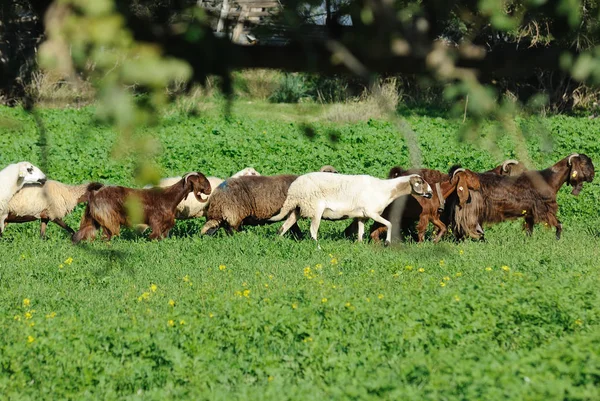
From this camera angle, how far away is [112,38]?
242 cm

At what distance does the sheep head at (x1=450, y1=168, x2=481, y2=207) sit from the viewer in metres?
16.2

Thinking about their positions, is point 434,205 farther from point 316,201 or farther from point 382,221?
point 316,201

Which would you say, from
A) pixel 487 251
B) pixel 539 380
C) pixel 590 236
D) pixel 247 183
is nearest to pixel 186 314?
pixel 539 380

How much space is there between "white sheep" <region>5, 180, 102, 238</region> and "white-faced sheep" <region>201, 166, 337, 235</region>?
6.98 feet

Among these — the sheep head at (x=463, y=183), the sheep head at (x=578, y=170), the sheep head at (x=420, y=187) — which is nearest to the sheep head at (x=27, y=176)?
the sheep head at (x=420, y=187)

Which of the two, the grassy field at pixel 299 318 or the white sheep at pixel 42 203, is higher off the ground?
the grassy field at pixel 299 318

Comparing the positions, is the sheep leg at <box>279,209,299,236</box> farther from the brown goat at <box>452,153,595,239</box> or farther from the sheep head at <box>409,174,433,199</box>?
the brown goat at <box>452,153,595,239</box>

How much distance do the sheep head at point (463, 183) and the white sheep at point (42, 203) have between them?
19.8 feet

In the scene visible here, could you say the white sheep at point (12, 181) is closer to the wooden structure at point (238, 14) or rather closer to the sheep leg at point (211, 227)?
the sheep leg at point (211, 227)

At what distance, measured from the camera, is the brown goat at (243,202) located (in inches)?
669

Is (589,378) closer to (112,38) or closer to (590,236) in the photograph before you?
(112,38)

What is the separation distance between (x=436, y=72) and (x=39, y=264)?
430 inches

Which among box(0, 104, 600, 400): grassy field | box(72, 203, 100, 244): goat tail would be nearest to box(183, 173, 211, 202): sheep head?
box(72, 203, 100, 244): goat tail

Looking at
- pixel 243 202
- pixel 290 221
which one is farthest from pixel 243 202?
pixel 290 221
